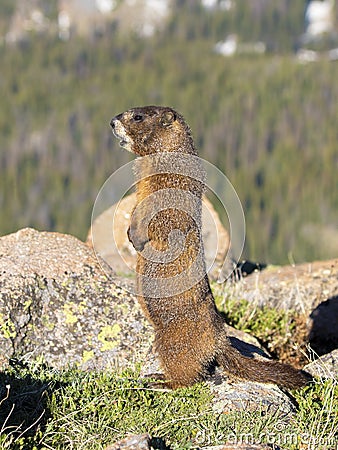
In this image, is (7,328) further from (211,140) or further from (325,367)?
(211,140)

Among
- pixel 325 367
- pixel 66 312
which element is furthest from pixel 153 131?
pixel 325 367

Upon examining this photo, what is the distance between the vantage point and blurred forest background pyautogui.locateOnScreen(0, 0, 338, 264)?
363ft

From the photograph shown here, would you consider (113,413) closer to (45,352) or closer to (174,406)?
(174,406)

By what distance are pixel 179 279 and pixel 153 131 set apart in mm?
1418

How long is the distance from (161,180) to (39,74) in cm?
19289

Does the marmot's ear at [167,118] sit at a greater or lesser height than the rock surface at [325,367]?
greater

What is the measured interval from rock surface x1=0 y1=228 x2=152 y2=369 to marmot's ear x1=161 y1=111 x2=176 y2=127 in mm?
1804

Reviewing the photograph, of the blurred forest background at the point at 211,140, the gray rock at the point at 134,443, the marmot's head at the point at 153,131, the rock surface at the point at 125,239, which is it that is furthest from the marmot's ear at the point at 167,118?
the blurred forest background at the point at 211,140

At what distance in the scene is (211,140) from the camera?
145 m

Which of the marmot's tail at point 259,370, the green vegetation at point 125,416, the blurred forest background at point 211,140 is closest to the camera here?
the green vegetation at point 125,416

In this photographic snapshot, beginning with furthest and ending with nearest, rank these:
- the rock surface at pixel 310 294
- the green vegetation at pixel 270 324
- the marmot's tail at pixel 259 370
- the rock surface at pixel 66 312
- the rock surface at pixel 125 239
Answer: the rock surface at pixel 125 239 → the rock surface at pixel 310 294 → the green vegetation at pixel 270 324 → the rock surface at pixel 66 312 → the marmot's tail at pixel 259 370

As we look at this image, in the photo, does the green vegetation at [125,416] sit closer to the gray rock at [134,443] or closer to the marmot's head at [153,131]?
the gray rock at [134,443]

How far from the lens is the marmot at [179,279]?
20.2 ft

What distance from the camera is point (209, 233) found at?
11227mm
